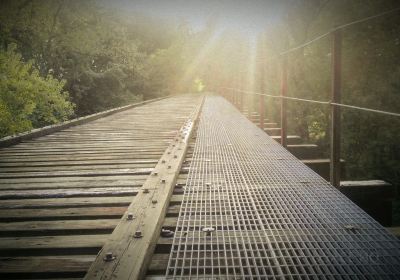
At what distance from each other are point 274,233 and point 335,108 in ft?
5.38

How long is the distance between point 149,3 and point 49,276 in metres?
45.6

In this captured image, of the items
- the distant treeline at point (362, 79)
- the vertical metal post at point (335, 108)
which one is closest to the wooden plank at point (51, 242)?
the vertical metal post at point (335, 108)

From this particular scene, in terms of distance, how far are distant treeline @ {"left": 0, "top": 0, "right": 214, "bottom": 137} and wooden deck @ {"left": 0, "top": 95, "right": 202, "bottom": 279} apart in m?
10.9

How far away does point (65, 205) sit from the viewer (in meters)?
2.13

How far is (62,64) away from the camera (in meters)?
21.8

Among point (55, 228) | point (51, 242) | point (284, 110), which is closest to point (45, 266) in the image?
point (51, 242)

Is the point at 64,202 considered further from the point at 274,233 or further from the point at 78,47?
the point at 78,47

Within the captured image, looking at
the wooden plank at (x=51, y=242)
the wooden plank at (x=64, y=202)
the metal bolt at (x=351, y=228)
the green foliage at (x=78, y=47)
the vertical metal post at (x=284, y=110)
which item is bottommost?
the wooden plank at (x=51, y=242)

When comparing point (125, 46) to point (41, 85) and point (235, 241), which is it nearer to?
point (41, 85)

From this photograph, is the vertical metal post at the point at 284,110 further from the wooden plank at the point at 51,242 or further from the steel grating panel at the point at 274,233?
the wooden plank at the point at 51,242

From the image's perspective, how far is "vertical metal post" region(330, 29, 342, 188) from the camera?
282 centimetres

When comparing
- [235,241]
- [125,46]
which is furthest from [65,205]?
[125,46]

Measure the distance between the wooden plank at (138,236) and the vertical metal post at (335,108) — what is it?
1307 millimetres

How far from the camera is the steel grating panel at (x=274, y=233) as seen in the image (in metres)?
1.33
